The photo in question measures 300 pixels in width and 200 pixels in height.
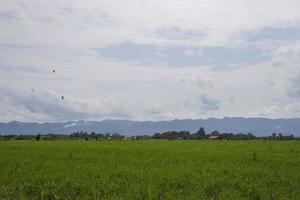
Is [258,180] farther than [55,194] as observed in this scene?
Yes

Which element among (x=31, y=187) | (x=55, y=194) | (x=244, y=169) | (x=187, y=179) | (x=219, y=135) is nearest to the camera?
(x=55, y=194)

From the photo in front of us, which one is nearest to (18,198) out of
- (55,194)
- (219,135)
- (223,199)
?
(55,194)

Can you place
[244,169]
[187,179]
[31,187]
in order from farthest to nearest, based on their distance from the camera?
[244,169] → [187,179] → [31,187]

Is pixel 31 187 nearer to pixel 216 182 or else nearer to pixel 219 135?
pixel 216 182

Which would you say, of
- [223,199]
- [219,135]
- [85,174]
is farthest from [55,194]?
[219,135]

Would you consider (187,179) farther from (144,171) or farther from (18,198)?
(18,198)

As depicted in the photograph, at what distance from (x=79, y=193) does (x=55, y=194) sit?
794 millimetres

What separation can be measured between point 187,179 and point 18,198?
6.42m

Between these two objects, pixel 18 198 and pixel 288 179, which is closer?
pixel 18 198

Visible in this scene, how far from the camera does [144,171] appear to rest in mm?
21859

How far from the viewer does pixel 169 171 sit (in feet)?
71.3

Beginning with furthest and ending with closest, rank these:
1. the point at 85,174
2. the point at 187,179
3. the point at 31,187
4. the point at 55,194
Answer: the point at 85,174 < the point at 187,179 < the point at 31,187 < the point at 55,194

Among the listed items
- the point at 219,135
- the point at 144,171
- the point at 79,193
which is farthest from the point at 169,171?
the point at 219,135

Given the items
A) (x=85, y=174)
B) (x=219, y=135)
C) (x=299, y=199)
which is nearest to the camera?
(x=299, y=199)
